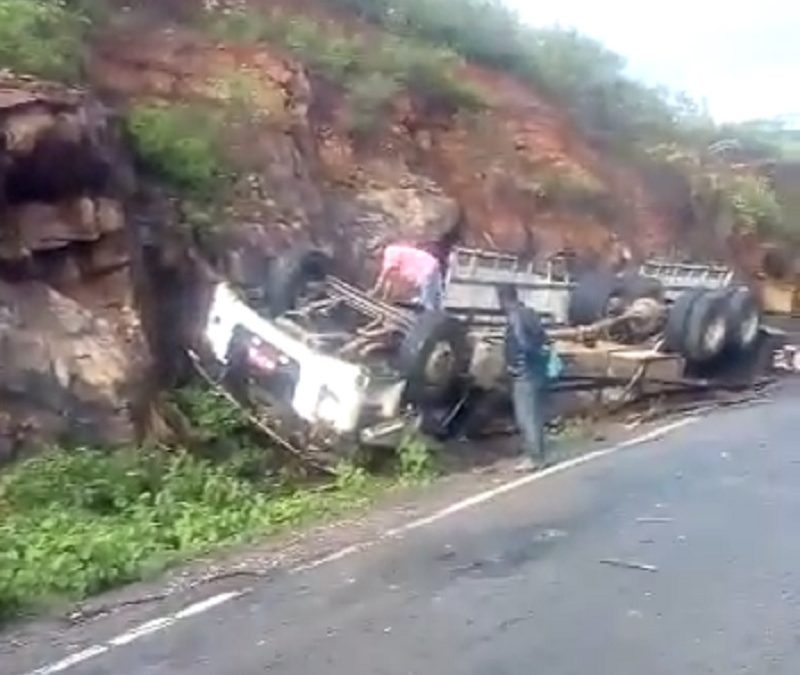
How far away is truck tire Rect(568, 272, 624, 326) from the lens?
17.7 m

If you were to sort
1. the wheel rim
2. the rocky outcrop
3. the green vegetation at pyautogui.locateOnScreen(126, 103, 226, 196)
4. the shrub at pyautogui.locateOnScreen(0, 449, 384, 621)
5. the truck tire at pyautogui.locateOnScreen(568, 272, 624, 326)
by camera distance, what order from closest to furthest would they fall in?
the shrub at pyautogui.locateOnScreen(0, 449, 384, 621) → the rocky outcrop → the green vegetation at pyautogui.locateOnScreen(126, 103, 226, 196) → the truck tire at pyautogui.locateOnScreen(568, 272, 624, 326) → the wheel rim

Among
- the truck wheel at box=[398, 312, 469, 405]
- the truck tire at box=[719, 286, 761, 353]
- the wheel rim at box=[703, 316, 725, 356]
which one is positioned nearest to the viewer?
the truck wheel at box=[398, 312, 469, 405]

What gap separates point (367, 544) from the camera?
9.56 m

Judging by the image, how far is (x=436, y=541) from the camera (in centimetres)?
963

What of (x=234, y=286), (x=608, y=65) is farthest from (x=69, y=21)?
(x=608, y=65)

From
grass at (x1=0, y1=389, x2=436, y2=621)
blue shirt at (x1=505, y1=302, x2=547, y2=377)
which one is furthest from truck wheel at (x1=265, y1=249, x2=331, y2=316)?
blue shirt at (x1=505, y1=302, x2=547, y2=377)

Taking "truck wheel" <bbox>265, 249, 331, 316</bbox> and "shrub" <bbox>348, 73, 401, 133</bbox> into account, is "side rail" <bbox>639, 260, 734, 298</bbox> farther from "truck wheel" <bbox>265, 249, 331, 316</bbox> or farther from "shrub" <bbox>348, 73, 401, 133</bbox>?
"truck wheel" <bbox>265, 249, 331, 316</bbox>

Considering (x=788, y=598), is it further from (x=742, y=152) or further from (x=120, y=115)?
(x=742, y=152)

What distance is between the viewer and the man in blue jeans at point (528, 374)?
13.3 meters

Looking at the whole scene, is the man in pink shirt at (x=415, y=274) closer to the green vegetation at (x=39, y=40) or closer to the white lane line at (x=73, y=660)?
the green vegetation at (x=39, y=40)

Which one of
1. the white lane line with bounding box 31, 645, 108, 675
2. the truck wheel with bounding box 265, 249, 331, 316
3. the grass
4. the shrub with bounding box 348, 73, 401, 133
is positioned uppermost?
the shrub with bounding box 348, 73, 401, 133

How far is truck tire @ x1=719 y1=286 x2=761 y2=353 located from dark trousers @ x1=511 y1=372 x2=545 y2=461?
5473 millimetres

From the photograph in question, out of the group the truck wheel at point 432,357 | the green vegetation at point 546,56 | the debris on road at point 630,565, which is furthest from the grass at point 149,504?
the green vegetation at point 546,56

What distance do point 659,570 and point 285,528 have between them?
2.67 meters
